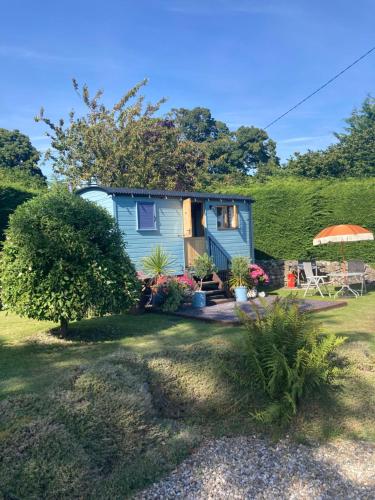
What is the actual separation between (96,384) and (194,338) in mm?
3581

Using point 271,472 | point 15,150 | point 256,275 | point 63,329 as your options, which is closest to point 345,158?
point 256,275

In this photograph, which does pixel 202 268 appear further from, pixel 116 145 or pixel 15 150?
pixel 15 150

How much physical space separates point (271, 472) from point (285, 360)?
113 cm

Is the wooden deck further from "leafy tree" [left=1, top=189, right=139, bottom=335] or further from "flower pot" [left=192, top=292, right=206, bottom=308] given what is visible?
"leafy tree" [left=1, top=189, right=139, bottom=335]

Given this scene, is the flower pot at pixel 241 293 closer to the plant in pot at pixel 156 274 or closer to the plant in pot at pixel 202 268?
the plant in pot at pixel 202 268

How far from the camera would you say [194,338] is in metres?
7.08

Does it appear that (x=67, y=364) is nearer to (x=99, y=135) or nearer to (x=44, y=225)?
(x=44, y=225)

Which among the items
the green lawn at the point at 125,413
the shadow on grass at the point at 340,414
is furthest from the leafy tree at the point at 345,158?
the shadow on grass at the point at 340,414

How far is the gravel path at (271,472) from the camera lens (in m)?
2.89

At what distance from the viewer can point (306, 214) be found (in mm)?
15695

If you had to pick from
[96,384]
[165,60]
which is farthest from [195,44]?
[96,384]

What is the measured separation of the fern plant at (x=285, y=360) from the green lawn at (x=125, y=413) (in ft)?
0.60

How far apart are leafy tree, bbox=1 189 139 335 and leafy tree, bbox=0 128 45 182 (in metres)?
33.3

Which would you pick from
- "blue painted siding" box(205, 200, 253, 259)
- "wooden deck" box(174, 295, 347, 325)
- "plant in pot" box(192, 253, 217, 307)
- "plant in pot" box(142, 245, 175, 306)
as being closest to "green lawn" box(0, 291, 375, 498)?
"wooden deck" box(174, 295, 347, 325)
